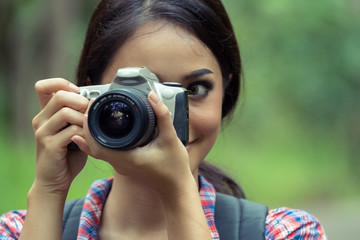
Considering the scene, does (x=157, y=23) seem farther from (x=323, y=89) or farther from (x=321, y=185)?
(x=323, y=89)

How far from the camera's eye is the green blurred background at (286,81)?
8.60 metres

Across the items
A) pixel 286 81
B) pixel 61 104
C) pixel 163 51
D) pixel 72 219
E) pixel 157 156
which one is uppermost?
pixel 163 51

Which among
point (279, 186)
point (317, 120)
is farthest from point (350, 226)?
point (317, 120)

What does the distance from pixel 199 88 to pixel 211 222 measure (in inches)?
17.6

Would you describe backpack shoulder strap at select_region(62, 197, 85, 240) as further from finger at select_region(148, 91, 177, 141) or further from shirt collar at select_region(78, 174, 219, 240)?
finger at select_region(148, 91, 177, 141)

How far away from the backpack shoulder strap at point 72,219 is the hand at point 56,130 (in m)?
0.21

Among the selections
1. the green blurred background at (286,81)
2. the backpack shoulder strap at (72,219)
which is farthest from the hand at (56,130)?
the green blurred background at (286,81)

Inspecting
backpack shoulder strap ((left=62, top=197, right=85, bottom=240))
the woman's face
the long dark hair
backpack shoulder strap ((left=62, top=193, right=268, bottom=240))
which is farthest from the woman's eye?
backpack shoulder strap ((left=62, top=197, right=85, bottom=240))

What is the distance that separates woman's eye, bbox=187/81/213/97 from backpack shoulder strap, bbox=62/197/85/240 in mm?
559

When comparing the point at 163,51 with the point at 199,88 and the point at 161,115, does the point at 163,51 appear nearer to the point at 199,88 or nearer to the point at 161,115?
the point at 199,88

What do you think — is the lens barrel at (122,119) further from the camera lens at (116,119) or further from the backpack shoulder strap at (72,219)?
the backpack shoulder strap at (72,219)

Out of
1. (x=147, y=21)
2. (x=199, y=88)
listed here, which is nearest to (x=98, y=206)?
(x=199, y=88)

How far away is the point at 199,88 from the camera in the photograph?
6.97 ft

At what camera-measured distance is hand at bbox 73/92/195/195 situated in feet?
5.55
